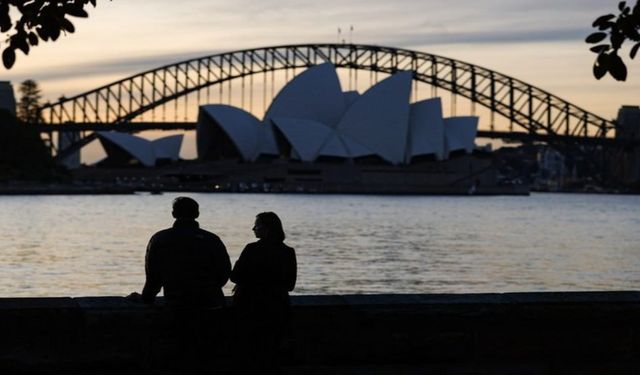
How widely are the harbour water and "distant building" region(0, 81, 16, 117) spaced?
9757 centimetres

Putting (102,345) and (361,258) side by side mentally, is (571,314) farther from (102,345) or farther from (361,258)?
(361,258)

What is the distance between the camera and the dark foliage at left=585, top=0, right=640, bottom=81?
27.2ft

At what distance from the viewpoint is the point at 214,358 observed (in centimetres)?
1060

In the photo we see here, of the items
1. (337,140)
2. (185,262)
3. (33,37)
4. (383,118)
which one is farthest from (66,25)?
(337,140)

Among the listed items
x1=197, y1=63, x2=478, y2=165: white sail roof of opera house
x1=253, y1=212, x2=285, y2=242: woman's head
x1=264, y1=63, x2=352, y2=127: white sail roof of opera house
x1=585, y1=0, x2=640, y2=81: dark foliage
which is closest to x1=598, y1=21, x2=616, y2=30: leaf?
x1=585, y1=0, x2=640, y2=81: dark foliage

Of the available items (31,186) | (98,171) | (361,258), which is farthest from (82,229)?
(98,171)

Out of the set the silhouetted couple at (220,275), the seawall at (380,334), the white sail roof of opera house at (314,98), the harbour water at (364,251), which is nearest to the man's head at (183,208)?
the silhouetted couple at (220,275)

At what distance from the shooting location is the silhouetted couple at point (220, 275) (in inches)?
396

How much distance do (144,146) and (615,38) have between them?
575 ft

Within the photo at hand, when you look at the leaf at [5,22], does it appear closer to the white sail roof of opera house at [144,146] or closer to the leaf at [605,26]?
the leaf at [605,26]

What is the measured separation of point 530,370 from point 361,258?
39069mm

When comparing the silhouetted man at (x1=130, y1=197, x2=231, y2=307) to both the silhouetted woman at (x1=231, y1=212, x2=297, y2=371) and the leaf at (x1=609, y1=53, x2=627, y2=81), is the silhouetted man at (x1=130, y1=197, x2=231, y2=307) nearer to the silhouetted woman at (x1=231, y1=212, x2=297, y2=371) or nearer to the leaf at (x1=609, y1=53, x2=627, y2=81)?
the silhouetted woman at (x1=231, y1=212, x2=297, y2=371)

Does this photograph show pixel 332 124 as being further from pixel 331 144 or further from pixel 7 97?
pixel 7 97

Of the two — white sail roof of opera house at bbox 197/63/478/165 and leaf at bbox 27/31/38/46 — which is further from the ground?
white sail roof of opera house at bbox 197/63/478/165
